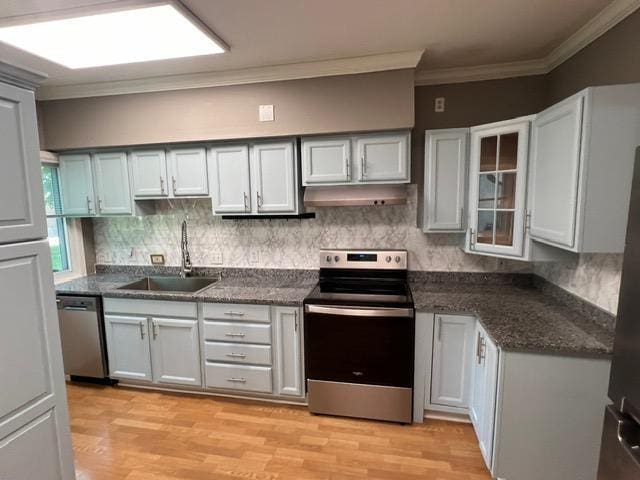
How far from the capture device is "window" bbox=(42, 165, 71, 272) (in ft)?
9.74

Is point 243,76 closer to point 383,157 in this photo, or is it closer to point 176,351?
point 383,157

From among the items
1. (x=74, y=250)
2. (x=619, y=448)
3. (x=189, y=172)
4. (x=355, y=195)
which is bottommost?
(x=619, y=448)

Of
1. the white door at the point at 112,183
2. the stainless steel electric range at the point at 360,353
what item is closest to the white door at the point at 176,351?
the stainless steel electric range at the point at 360,353

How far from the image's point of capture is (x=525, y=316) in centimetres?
198

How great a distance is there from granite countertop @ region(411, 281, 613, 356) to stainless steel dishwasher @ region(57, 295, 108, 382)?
2.56 meters

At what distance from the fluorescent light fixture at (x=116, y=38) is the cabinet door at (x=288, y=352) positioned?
178cm

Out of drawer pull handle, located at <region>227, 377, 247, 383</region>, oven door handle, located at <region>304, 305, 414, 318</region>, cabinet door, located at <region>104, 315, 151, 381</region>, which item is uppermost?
oven door handle, located at <region>304, 305, 414, 318</region>

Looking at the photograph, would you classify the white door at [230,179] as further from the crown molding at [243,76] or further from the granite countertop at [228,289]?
the granite countertop at [228,289]

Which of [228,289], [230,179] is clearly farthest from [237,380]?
[230,179]

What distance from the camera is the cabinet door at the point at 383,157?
237 cm

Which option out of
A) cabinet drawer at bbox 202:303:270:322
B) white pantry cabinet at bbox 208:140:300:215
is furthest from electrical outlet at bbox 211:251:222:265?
cabinet drawer at bbox 202:303:270:322

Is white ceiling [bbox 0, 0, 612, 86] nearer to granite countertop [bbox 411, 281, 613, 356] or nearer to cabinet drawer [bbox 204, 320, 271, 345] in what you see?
granite countertop [bbox 411, 281, 613, 356]

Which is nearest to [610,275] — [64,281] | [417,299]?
[417,299]

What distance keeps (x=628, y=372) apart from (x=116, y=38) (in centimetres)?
272
